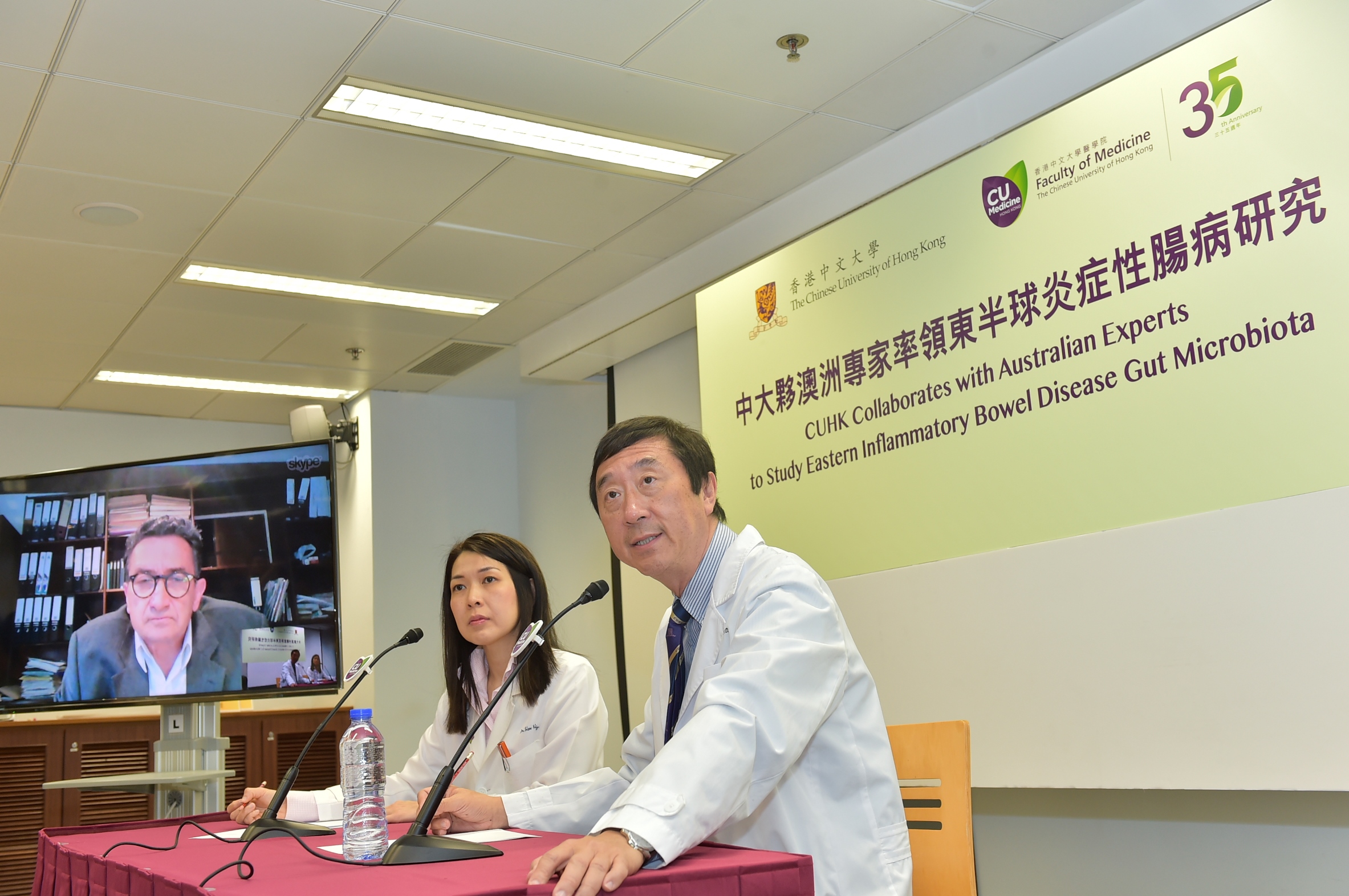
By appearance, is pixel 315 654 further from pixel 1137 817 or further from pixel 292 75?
pixel 1137 817

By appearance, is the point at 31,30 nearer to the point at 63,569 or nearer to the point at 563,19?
the point at 563,19

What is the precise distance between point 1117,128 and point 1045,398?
0.77m

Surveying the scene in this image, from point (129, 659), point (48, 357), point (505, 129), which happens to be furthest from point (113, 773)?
point (505, 129)

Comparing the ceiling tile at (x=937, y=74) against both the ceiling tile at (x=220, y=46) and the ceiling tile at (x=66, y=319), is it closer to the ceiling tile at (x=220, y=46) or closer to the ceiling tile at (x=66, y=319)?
the ceiling tile at (x=220, y=46)

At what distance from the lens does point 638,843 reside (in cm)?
128

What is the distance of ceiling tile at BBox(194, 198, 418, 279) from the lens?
168 inches

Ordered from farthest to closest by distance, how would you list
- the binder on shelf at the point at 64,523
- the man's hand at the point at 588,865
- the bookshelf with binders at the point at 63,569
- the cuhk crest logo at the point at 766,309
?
the binder on shelf at the point at 64,523 < the bookshelf with binders at the point at 63,569 < the cuhk crest logo at the point at 766,309 < the man's hand at the point at 588,865

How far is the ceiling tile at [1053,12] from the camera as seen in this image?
3133 millimetres

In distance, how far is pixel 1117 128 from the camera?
10.2 feet

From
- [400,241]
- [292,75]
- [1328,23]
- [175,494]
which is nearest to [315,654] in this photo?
[175,494]

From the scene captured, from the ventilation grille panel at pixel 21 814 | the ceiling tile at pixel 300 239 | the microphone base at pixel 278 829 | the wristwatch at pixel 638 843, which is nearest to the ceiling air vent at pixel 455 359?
the ceiling tile at pixel 300 239

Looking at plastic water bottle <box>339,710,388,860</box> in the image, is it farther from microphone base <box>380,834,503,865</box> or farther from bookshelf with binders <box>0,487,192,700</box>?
bookshelf with binders <box>0,487,192,700</box>

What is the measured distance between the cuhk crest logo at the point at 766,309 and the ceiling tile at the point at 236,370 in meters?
2.92

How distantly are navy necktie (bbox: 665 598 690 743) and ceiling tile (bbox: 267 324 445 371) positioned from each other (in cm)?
411
